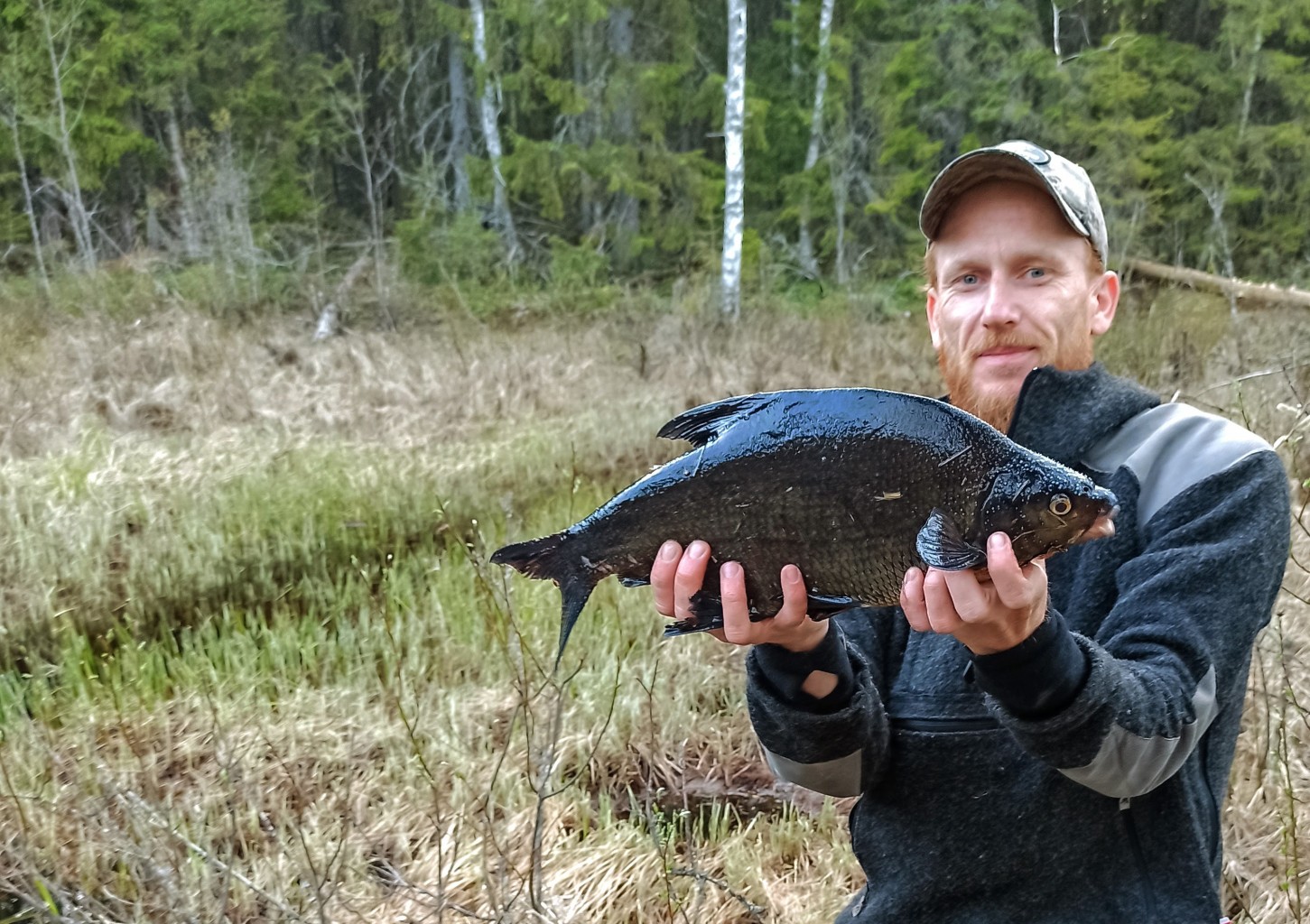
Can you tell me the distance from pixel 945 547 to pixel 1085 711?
11.9 inches

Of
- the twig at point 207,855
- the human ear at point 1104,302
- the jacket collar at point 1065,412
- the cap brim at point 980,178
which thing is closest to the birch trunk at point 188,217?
the twig at point 207,855

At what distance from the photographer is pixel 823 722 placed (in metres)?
1.62

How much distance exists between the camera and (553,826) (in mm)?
3109

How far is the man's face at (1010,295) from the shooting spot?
1.69 metres

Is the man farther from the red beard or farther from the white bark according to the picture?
the white bark

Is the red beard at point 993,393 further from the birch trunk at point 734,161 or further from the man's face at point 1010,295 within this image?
the birch trunk at point 734,161

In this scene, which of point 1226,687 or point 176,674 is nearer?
point 1226,687

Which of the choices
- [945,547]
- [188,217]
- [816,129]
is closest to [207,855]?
[945,547]

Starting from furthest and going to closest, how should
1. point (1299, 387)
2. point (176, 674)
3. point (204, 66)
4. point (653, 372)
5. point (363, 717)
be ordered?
point (204, 66)
point (653, 372)
point (1299, 387)
point (176, 674)
point (363, 717)

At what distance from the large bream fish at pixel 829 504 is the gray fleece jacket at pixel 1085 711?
170 mm

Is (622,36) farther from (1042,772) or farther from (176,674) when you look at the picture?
(1042,772)

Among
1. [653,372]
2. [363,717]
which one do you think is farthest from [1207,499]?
[653,372]

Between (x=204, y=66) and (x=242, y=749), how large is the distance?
18.2m

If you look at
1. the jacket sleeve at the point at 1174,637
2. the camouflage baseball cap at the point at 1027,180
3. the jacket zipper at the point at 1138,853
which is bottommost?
the jacket zipper at the point at 1138,853
